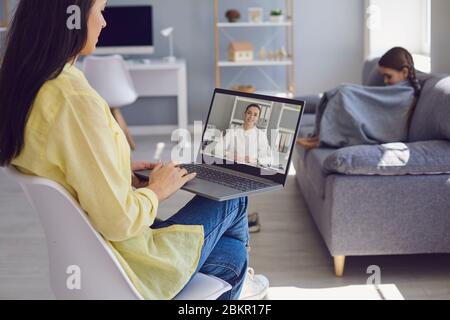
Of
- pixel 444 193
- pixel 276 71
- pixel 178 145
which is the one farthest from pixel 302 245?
pixel 276 71

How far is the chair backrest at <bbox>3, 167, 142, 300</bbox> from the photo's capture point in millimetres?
1463

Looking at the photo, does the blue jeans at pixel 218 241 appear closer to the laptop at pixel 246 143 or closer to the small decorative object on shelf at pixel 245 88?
the laptop at pixel 246 143

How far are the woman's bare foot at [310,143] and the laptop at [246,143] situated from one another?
1585 millimetres

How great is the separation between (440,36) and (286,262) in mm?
1427

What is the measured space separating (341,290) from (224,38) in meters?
4.34

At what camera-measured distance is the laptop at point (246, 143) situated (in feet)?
6.57

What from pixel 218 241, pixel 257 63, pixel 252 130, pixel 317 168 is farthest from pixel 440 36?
pixel 257 63

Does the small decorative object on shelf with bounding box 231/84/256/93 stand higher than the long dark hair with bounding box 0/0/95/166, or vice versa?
the long dark hair with bounding box 0/0/95/166

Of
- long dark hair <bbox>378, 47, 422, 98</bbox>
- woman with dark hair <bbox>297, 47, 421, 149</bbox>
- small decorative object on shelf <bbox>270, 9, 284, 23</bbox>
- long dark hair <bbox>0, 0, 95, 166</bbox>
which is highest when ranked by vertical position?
small decorative object on shelf <bbox>270, 9, 284, 23</bbox>

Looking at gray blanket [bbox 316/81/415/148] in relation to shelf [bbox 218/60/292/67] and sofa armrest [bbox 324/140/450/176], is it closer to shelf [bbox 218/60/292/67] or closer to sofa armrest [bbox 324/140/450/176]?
sofa armrest [bbox 324/140/450/176]

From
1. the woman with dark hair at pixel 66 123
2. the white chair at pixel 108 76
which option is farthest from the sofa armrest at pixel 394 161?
the white chair at pixel 108 76

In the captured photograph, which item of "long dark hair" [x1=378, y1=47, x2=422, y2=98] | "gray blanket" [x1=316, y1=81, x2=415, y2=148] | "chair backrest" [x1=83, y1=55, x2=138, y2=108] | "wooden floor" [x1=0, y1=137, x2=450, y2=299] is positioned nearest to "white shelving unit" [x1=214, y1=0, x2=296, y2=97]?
"chair backrest" [x1=83, y1=55, x2=138, y2=108]

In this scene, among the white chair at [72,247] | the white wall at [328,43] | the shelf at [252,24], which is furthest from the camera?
the white wall at [328,43]

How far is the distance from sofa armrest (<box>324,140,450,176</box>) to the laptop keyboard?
34.9 inches
